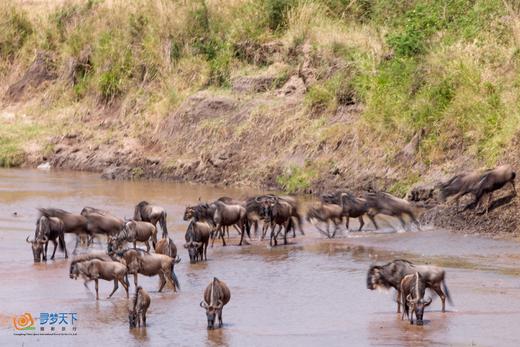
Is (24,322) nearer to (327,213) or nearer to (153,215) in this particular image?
(153,215)

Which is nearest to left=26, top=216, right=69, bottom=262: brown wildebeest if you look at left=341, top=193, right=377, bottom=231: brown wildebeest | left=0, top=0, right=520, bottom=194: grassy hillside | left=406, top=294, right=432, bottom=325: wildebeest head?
left=341, top=193, right=377, bottom=231: brown wildebeest

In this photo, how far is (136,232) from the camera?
54.9 ft

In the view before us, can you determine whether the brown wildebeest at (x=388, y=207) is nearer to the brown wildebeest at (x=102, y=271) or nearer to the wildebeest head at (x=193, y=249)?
the wildebeest head at (x=193, y=249)

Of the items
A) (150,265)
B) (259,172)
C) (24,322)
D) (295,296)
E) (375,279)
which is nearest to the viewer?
(24,322)

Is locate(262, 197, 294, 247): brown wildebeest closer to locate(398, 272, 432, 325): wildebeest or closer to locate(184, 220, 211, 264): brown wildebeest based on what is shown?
locate(184, 220, 211, 264): brown wildebeest

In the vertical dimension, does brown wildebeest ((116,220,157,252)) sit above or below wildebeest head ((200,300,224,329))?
above

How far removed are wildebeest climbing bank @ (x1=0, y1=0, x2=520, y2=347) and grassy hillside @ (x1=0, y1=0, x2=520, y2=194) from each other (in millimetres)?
56

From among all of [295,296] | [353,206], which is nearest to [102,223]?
[353,206]

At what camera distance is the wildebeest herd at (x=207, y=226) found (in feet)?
45.1

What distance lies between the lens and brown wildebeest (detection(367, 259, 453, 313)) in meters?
12.7

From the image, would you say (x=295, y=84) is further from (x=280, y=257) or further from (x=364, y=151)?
(x=280, y=257)

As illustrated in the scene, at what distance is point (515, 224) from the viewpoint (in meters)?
17.6

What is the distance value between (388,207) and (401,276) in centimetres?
557

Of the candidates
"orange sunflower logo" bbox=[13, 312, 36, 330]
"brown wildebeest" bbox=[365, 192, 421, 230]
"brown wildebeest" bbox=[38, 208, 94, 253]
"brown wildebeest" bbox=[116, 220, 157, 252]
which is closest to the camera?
"orange sunflower logo" bbox=[13, 312, 36, 330]
